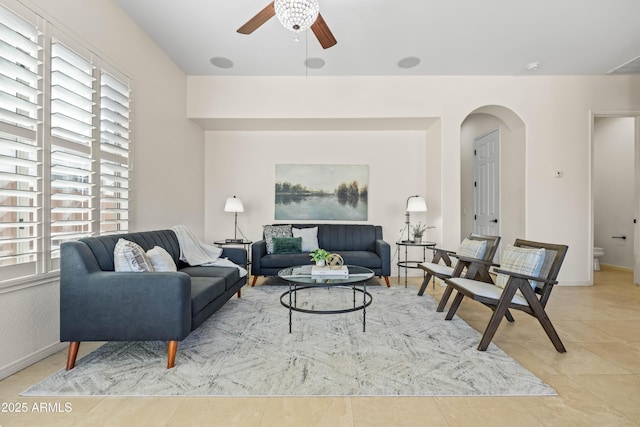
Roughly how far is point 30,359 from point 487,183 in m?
6.47

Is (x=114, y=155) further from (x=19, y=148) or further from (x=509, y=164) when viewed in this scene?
(x=509, y=164)

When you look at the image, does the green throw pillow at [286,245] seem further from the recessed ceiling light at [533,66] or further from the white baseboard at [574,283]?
the recessed ceiling light at [533,66]

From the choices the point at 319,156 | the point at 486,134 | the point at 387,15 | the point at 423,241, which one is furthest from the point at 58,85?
the point at 486,134

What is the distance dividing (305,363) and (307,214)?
11.1 ft

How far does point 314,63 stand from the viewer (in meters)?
4.26

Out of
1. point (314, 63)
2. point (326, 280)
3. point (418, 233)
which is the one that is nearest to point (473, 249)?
point (418, 233)

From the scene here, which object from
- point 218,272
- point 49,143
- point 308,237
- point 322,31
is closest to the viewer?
point 49,143

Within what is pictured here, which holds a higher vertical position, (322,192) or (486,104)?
(486,104)

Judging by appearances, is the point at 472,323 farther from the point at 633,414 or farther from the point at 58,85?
the point at 58,85

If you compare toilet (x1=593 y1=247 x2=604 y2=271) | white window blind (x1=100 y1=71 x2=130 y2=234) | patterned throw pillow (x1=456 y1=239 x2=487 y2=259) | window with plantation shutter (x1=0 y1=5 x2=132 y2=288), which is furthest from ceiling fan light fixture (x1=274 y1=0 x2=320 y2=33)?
toilet (x1=593 y1=247 x2=604 y2=271)

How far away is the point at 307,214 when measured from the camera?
5.38 metres

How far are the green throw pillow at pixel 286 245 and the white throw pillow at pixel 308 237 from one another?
0.48ft

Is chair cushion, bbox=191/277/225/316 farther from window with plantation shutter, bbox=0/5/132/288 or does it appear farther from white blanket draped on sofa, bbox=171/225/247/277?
window with plantation shutter, bbox=0/5/132/288

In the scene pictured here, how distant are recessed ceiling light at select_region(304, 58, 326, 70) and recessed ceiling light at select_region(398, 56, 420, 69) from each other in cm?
107
